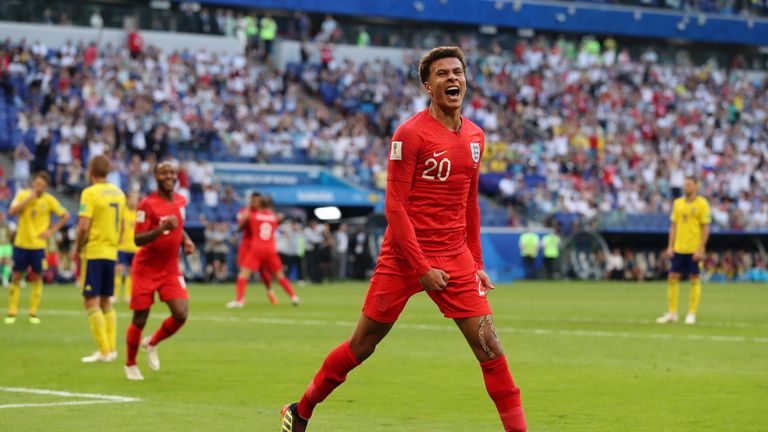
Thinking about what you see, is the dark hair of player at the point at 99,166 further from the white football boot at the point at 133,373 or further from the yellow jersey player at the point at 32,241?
the yellow jersey player at the point at 32,241

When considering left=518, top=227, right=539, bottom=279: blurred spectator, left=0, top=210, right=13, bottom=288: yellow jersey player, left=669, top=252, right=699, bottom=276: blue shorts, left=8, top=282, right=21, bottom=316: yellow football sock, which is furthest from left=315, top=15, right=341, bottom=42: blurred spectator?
left=669, top=252, right=699, bottom=276: blue shorts

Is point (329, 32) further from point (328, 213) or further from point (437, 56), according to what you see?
point (437, 56)

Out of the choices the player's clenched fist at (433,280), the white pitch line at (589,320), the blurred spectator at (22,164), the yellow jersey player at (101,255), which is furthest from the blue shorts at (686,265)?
the blurred spectator at (22,164)

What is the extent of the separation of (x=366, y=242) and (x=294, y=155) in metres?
5.05

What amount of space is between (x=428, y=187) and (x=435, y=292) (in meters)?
0.64

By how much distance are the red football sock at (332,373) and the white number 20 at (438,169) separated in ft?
3.95

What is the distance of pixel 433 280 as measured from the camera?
782 centimetres

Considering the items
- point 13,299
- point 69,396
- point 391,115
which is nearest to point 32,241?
point 13,299

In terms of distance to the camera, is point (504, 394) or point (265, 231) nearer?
point (504, 394)

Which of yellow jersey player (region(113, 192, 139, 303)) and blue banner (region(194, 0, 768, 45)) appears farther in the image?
blue banner (region(194, 0, 768, 45))

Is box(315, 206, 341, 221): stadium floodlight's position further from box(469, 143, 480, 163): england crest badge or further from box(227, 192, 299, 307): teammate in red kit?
box(469, 143, 480, 163): england crest badge

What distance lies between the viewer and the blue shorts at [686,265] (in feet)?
69.2

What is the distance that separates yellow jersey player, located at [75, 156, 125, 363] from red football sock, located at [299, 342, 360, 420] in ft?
21.9

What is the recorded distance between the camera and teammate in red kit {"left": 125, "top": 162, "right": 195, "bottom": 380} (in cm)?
1302
